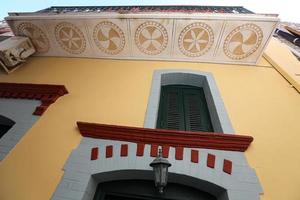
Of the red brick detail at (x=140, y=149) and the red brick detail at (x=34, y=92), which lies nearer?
the red brick detail at (x=140, y=149)

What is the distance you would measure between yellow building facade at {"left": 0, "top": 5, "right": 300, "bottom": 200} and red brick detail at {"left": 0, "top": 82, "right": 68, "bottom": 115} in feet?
0.40

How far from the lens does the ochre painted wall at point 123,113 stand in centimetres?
265

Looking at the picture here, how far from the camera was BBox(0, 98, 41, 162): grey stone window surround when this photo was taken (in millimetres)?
3180

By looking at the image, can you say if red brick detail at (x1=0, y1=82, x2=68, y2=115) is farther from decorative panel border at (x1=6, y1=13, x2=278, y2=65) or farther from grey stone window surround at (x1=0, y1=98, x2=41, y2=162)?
decorative panel border at (x1=6, y1=13, x2=278, y2=65)

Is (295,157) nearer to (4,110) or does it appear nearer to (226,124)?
(226,124)

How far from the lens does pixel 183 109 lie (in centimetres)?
407

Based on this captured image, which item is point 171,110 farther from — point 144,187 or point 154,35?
point 154,35

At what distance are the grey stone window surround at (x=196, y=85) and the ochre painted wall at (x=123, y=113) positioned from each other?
135 mm

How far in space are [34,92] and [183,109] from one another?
3.01 m

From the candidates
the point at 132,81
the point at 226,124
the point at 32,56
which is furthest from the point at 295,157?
the point at 32,56

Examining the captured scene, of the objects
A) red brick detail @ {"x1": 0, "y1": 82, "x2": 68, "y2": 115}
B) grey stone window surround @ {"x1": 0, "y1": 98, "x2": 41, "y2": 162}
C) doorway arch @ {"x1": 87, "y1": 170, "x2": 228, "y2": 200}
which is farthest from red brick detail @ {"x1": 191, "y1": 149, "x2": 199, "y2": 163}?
red brick detail @ {"x1": 0, "y1": 82, "x2": 68, "y2": 115}

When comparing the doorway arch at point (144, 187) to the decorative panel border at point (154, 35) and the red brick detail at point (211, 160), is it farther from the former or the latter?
the decorative panel border at point (154, 35)

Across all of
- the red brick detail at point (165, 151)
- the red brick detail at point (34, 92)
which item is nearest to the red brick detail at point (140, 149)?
the red brick detail at point (165, 151)

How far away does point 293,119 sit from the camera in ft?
11.0
